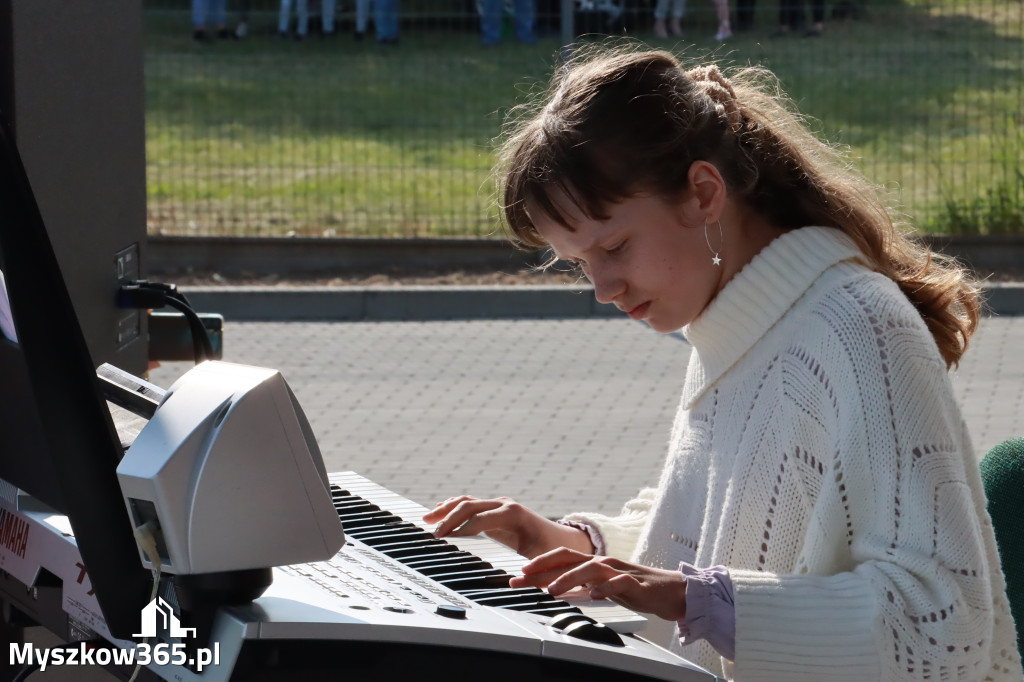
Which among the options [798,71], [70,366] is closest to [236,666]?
[70,366]

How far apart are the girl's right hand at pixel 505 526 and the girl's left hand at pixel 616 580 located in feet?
0.94

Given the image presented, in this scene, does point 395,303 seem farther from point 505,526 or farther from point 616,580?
point 616,580

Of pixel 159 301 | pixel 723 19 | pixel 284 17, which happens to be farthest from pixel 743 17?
pixel 159 301

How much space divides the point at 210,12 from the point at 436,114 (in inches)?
65.1

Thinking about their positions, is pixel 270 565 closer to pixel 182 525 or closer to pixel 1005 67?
pixel 182 525

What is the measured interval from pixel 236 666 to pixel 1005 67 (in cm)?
908

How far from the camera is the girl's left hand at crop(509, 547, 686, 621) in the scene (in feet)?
5.88

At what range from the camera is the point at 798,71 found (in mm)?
9703

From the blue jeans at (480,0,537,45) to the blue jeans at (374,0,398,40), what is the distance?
577 millimetres

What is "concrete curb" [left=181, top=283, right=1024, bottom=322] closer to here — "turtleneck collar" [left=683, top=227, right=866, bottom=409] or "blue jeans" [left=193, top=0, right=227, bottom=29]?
"blue jeans" [left=193, top=0, right=227, bottom=29]

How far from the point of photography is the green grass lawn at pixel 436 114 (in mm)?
9625

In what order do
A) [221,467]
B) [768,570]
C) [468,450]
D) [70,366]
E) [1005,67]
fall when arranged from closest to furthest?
1. [221,467]
2. [70,366]
3. [768,570]
4. [468,450]
5. [1005,67]

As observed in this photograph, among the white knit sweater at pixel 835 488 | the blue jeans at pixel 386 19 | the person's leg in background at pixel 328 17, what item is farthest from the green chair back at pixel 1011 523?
the person's leg in background at pixel 328 17

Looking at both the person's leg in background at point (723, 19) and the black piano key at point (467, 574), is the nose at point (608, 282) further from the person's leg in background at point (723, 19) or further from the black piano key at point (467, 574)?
the person's leg in background at point (723, 19)
